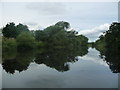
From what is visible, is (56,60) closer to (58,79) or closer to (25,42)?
(58,79)

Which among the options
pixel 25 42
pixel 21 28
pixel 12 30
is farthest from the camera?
pixel 21 28

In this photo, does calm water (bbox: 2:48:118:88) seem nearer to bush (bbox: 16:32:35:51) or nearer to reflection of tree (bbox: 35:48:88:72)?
reflection of tree (bbox: 35:48:88:72)

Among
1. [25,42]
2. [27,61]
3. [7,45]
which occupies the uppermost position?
[25,42]

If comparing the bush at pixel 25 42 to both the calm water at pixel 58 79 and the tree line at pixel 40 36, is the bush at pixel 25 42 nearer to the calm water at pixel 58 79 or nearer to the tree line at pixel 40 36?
the tree line at pixel 40 36

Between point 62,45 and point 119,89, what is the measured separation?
11.1 metres

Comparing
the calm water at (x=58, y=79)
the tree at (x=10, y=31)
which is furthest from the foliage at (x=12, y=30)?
the calm water at (x=58, y=79)

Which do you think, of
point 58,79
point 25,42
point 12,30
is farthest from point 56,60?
point 12,30

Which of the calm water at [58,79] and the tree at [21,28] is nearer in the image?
the calm water at [58,79]

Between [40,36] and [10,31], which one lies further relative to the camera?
[40,36]

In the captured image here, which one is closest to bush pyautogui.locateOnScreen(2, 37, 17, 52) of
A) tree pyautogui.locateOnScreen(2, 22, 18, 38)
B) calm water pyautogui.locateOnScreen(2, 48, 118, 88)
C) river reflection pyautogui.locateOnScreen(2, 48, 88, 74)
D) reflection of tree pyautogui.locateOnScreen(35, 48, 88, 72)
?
river reflection pyautogui.locateOnScreen(2, 48, 88, 74)

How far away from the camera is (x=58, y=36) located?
14.4 metres

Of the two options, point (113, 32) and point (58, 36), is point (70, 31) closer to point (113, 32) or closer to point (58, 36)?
point (58, 36)

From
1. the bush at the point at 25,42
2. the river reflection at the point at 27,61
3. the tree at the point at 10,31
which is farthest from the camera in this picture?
the tree at the point at 10,31

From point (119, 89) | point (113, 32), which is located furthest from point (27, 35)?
point (119, 89)
